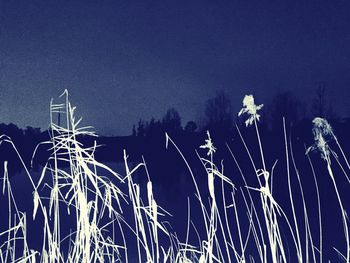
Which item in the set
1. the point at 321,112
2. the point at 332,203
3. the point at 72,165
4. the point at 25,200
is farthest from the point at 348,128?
the point at 72,165

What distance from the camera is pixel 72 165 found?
7.28ft

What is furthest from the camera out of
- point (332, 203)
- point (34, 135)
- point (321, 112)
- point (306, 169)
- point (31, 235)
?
point (34, 135)

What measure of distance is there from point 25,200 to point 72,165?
24718 mm

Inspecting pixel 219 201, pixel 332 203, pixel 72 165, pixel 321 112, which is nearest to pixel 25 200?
pixel 219 201

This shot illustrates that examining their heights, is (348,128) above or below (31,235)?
above

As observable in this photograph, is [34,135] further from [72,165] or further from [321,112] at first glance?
[72,165]

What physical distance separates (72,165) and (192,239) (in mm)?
11757

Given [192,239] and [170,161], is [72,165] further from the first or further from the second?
[170,161]

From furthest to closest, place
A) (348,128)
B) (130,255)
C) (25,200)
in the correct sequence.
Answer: (348,128)
(25,200)
(130,255)

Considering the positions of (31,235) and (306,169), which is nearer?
(31,235)

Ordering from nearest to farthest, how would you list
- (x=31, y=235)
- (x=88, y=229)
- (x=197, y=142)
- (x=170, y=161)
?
1. (x=88, y=229)
2. (x=31, y=235)
3. (x=197, y=142)
4. (x=170, y=161)

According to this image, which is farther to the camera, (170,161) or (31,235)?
(170,161)

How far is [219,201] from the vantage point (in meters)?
23.6

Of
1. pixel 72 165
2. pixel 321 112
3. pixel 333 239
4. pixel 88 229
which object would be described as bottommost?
pixel 333 239
